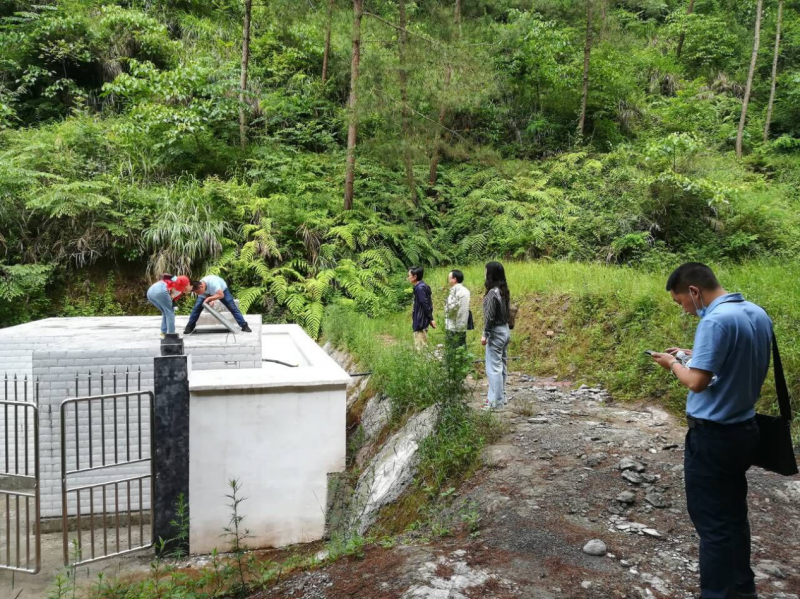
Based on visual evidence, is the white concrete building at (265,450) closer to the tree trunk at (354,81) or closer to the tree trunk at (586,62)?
the tree trunk at (354,81)

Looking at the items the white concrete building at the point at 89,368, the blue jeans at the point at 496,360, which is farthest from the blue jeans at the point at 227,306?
the blue jeans at the point at 496,360

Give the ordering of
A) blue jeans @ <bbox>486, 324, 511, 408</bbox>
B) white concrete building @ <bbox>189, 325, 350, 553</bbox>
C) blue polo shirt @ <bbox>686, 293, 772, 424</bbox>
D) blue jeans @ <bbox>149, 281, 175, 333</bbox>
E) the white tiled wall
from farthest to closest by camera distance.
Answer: blue jeans @ <bbox>149, 281, 175, 333</bbox>, the white tiled wall, blue jeans @ <bbox>486, 324, 511, 408</bbox>, white concrete building @ <bbox>189, 325, 350, 553</bbox>, blue polo shirt @ <bbox>686, 293, 772, 424</bbox>

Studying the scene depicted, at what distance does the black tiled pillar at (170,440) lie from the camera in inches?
246

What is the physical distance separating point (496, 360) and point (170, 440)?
396 cm

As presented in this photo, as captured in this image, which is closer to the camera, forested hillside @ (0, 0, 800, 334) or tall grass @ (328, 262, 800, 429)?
tall grass @ (328, 262, 800, 429)

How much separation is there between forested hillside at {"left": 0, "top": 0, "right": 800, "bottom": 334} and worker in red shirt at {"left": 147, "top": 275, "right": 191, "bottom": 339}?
15.9ft

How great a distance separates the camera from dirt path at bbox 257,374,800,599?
3.63 m

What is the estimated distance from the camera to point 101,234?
43.8 ft

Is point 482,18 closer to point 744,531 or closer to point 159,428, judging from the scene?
point 159,428

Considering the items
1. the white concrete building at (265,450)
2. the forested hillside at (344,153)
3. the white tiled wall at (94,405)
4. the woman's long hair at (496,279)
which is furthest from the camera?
the forested hillside at (344,153)

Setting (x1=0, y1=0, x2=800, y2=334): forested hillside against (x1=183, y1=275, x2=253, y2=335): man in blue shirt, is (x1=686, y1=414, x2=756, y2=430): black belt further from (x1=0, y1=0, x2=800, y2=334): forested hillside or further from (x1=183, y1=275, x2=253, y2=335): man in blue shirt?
(x1=0, y1=0, x2=800, y2=334): forested hillside

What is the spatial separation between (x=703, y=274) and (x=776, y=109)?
2299 cm

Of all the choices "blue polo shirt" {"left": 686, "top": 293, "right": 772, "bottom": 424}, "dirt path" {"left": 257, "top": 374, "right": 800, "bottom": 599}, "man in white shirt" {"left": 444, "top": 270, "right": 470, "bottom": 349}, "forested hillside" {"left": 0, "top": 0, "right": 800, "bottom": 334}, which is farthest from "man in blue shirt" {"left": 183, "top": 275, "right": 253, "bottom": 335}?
"blue polo shirt" {"left": 686, "top": 293, "right": 772, "bottom": 424}

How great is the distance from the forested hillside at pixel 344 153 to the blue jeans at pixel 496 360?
6318 millimetres
